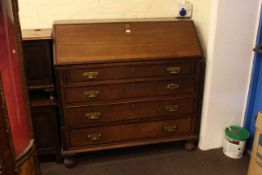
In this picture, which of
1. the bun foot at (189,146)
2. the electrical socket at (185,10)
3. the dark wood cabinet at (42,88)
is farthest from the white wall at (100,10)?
the bun foot at (189,146)

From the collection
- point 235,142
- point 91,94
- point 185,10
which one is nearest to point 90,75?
point 91,94

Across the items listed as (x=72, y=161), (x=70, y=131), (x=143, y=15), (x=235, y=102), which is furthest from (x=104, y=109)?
(x=235, y=102)

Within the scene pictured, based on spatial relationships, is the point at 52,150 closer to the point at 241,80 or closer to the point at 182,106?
the point at 182,106

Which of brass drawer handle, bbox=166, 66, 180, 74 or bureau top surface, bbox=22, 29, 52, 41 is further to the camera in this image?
brass drawer handle, bbox=166, 66, 180, 74

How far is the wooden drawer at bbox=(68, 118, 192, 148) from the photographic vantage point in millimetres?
2232

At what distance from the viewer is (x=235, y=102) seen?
96.9 inches

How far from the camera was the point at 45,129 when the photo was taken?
2211 millimetres

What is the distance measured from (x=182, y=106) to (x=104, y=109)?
626 mm

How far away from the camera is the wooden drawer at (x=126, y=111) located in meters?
2.16

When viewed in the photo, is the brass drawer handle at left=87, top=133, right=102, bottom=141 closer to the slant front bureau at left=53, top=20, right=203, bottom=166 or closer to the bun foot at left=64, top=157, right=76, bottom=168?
the slant front bureau at left=53, top=20, right=203, bottom=166

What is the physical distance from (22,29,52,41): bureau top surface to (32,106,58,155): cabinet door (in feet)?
1.64

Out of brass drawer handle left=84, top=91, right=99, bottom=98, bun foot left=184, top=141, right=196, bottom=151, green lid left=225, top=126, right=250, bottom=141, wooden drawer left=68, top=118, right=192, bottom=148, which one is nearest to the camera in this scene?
brass drawer handle left=84, top=91, right=99, bottom=98

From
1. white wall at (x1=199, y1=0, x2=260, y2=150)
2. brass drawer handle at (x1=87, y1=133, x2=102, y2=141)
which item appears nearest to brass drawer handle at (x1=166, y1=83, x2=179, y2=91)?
white wall at (x1=199, y1=0, x2=260, y2=150)

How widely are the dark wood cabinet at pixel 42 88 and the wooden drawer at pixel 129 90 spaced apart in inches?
6.8
